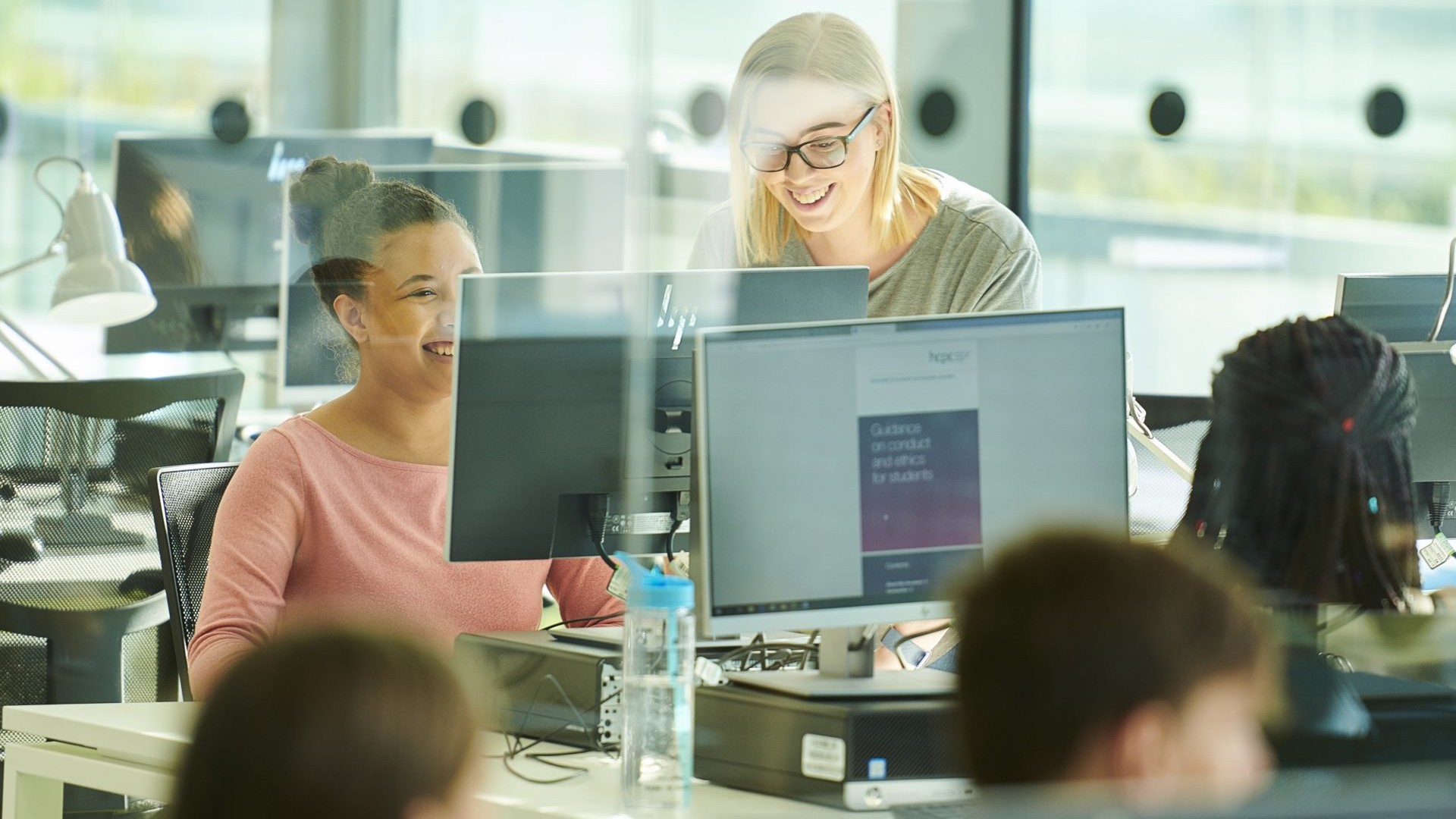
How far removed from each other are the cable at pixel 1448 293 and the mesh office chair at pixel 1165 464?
0.30 meters

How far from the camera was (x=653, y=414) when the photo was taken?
1714 mm

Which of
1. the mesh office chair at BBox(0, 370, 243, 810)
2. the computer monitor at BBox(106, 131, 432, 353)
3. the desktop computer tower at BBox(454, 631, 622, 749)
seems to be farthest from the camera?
the computer monitor at BBox(106, 131, 432, 353)

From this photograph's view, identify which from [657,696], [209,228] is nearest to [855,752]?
[657,696]

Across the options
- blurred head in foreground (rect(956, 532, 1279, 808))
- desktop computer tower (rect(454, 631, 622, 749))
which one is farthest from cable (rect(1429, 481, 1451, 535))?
blurred head in foreground (rect(956, 532, 1279, 808))

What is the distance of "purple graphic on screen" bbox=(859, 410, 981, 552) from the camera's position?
1.47 metres

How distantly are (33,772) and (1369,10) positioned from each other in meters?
3.61

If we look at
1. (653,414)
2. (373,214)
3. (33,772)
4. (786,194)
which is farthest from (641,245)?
(33,772)

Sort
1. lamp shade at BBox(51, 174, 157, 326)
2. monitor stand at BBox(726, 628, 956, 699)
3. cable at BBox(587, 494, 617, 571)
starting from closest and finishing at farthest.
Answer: monitor stand at BBox(726, 628, 956, 699) → cable at BBox(587, 494, 617, 571) → lamp shade at BBox(51, 174, 157, 326)

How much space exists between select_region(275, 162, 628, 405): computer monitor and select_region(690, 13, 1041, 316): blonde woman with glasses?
518 mm

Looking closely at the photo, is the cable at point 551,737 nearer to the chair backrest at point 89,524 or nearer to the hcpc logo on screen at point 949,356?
the hcpc logo on screen at point 949,356

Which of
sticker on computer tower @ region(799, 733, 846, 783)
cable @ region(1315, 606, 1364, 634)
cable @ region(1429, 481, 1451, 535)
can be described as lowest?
sticker on computer tower @ region(799, 733, 846, 783)

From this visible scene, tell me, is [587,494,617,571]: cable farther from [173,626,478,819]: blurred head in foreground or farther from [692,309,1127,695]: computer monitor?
[173,626,478,819]: blurred head in foreground

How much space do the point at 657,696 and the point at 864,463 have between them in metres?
0.29

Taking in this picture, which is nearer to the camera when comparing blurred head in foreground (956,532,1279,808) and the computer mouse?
blurred head in foreground (956,532,1279,808)
